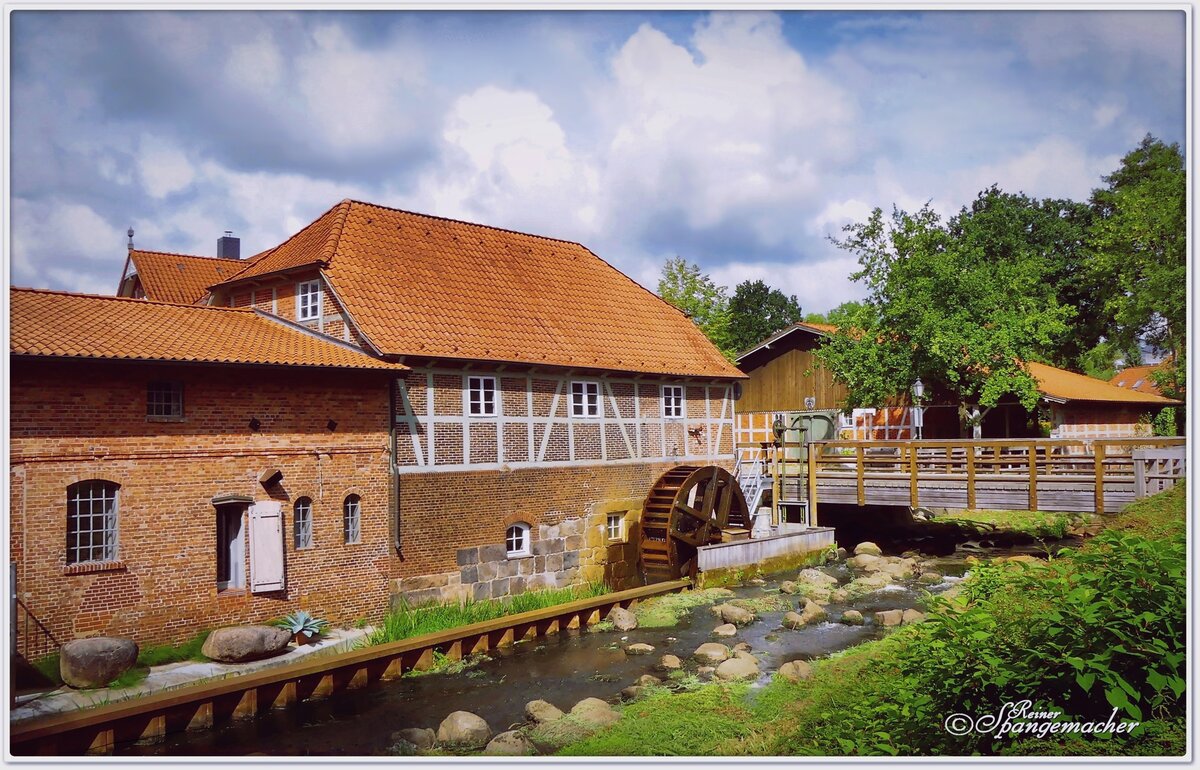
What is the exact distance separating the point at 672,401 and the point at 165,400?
9.99 m

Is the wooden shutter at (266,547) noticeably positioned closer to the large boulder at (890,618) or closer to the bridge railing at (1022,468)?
the large boulder at (890,618)

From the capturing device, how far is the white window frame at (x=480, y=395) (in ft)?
47.8

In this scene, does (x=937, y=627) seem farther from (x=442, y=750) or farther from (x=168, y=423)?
(x=168, y=423)

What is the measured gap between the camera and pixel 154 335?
36.6ft

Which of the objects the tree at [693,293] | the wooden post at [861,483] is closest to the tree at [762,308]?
the tree at [693,293]

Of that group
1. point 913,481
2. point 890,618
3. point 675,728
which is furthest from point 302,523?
point 913,481

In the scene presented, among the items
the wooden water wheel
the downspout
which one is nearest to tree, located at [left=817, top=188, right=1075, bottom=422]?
the wooden water wheel

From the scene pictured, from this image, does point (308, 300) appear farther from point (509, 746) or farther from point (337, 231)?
point (509, 746)

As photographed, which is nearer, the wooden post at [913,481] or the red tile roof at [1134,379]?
the wooden post at [913,481]

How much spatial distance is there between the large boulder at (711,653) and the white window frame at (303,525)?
538 cm

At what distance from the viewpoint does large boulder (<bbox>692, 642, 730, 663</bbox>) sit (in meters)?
11.9

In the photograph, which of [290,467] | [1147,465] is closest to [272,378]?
[290,467]

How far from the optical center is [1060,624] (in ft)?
20.4

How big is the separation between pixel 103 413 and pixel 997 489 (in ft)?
47.6
